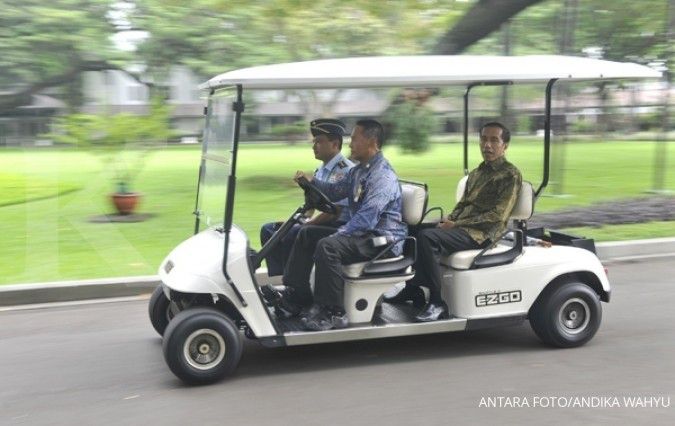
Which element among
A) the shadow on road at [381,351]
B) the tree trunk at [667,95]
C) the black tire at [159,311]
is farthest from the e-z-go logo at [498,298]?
the tree trunk at [667,95]

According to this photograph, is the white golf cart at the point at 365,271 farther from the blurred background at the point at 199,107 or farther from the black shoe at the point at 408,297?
the blurred background at the point at 199,107

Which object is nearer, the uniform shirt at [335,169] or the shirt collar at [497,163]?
the shirt collar at [497,163]

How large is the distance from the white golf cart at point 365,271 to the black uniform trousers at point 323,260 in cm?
7

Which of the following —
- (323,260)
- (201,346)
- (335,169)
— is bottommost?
(201,346)

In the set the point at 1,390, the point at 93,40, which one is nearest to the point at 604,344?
the point at 1,390

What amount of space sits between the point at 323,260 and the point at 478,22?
7526mm

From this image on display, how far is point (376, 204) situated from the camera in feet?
14.5

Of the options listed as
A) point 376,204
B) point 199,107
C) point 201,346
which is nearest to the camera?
point 201,346

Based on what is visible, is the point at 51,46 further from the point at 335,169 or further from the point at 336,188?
the point at 336,188

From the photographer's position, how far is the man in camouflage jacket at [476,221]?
4.61 metres

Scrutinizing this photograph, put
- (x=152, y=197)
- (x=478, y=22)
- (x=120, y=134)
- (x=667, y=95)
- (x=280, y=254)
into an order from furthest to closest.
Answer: (x=152, y=197) → (x=667, y=95) → (x=478, y=22) → (x=120, y=134) → (x=280, y=254)

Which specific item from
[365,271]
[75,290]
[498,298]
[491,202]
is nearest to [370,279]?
[365,271]

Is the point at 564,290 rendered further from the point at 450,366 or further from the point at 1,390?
the point at 1,390

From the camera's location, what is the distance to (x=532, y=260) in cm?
467
